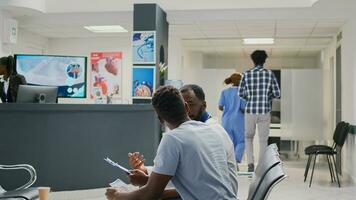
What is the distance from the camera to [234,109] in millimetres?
6246

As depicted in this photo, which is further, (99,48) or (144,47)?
(99,48)

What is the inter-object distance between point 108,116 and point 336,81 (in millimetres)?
4687

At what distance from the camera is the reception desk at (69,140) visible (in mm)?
4758

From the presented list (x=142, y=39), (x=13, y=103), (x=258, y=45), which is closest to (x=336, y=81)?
(x=258, y=45)

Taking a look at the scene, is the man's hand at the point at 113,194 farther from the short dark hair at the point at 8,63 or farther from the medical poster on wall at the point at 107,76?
the medical poster on wall at the point at 107,76

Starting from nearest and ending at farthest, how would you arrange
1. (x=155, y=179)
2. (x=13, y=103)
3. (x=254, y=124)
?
(x=155, y=179) → (x=13, y=103) → (x=254, y=124)

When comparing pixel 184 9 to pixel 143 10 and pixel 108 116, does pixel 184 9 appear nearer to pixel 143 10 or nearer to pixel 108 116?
pixel 143 10

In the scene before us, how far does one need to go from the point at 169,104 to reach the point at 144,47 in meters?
4.78

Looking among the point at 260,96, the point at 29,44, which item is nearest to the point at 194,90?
the point at 260,96

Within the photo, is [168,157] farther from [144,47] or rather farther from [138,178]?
[144,47]

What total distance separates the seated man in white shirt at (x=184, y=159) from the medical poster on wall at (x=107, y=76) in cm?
767

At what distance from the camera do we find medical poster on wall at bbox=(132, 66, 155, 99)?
668 cm

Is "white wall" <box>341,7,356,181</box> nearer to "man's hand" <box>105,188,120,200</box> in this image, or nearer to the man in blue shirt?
the man in blue shirt

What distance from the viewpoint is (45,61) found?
7.77 metres
